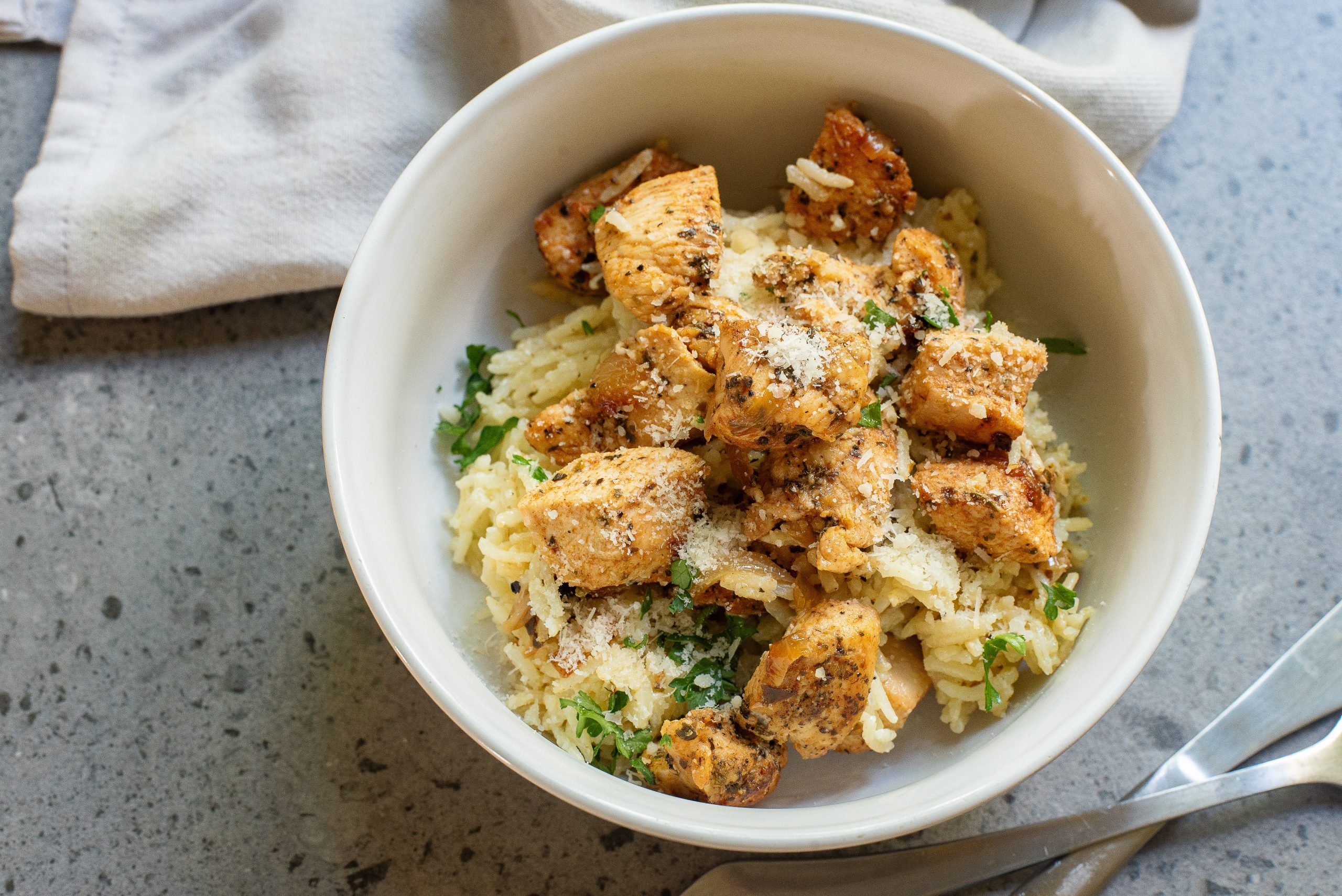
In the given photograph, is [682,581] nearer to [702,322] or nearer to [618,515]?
[618,515]

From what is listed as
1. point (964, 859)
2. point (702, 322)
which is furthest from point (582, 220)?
point (964, 859)

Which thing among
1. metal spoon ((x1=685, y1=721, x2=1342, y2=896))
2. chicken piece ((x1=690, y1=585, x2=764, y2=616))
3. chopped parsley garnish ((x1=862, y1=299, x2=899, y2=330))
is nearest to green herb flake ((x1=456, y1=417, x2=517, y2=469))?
chicken piece ((x1=690, y1=585, x2=764, y2=616))

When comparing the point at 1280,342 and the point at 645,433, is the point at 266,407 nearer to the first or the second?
the point at 645,433

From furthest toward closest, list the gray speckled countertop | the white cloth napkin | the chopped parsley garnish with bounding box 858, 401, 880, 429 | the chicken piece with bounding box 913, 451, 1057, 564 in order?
the white cloth napkin → the gray speckled countertop → the chopped parsley garnish with bounding box 858, 401, 880, 429 → the chicken piece with bounding box 913, 451, 1057, 564

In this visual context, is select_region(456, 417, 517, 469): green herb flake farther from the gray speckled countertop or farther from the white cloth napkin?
the white cloth napkin

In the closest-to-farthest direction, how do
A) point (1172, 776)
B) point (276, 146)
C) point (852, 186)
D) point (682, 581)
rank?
point (682, 581) → point (852, 186) → point (1172, 776) → point (276, 146)
